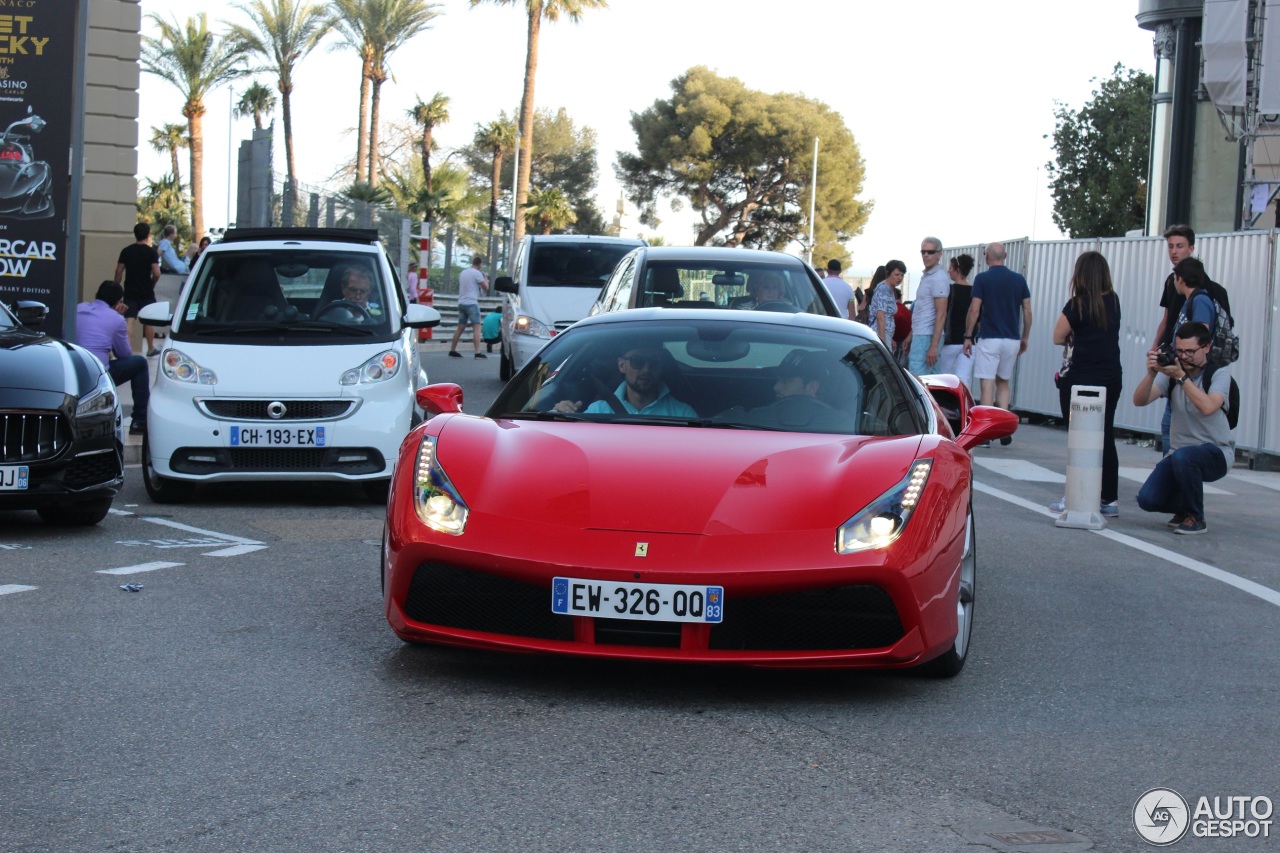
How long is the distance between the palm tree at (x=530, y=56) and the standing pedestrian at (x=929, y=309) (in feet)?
94.0

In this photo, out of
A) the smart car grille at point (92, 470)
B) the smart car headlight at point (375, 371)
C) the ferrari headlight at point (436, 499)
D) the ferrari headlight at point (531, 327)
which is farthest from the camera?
the ferrari headlight at point (531, 327)

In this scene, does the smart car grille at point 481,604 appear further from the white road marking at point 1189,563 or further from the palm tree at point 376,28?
the palm tree at point 376,28

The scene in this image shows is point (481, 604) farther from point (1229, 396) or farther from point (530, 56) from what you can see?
point (530, 56)

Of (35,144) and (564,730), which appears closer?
(564,730)

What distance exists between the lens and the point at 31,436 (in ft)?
27.3

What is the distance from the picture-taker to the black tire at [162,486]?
991 cm

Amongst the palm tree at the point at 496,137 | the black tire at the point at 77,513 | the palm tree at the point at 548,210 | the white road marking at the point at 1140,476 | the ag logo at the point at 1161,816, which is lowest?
the ag logo at the point at 1161,816

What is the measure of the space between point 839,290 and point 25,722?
14.8 m

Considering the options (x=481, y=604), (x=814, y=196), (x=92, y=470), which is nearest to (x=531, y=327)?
(x=92, y=470)

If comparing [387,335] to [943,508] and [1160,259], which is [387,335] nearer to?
[943,508]

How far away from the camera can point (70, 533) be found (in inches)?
344

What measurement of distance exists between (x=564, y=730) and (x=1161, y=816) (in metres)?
1.68

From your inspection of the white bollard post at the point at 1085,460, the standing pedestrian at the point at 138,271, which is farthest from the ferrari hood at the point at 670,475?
the standing pedestrian at the point at 138,271

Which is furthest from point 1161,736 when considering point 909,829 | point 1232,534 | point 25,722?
point 1232,534
